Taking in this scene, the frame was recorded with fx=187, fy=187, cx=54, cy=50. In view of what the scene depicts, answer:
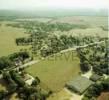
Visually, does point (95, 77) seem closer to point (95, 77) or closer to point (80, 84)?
point (95, 77)

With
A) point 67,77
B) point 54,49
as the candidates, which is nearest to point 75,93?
point 67,77

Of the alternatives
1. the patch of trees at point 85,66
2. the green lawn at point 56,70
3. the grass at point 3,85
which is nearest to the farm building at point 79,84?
the green lawn at point 56,70

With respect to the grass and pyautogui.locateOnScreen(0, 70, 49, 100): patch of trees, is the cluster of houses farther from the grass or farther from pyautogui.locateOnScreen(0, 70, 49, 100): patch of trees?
the grass

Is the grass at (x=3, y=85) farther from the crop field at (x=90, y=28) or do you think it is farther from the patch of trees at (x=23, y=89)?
the crop field at (x=90, y=28)

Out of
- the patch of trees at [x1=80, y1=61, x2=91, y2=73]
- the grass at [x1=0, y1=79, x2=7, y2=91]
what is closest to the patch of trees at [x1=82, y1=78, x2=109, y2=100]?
the patch of trees at [x1=80, y1=61, x2=91, y2=73]

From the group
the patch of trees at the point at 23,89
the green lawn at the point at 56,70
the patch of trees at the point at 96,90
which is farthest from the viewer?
the green lawn at the point at 56,70

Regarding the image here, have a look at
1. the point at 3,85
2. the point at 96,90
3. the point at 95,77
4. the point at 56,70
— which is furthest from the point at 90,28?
the point at 3,85

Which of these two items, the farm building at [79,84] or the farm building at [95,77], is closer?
the farm building at [79,84]
